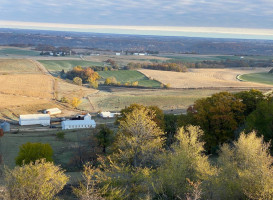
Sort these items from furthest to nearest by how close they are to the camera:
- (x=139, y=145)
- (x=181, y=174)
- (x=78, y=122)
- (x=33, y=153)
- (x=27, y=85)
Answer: (x=27, y=85) < (x=78, y=122) < (x=33, y=153) < (x=139, y=145) < (x=181, y=174)

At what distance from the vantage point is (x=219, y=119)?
32656 millimetres

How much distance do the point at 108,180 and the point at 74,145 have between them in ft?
68.2

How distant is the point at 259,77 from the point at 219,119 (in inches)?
3107

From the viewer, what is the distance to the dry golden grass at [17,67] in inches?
4003

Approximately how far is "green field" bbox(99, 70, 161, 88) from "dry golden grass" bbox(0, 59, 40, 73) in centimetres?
2249

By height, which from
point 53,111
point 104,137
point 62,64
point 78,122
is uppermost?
point 62,64

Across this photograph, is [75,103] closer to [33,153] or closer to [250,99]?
[250,99]

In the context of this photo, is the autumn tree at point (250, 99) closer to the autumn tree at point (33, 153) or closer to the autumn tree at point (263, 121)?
the autumn tree at point (263, 121)

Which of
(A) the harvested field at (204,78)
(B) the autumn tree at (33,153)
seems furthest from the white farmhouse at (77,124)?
(A) the harvested field at (204,78)

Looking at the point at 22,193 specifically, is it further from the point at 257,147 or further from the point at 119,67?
Result: the point at 119,67

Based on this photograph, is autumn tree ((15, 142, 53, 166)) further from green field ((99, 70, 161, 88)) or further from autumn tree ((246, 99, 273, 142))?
green field ((99, 70, 161, 88))

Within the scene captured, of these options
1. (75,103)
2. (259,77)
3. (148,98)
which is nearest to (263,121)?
(75,103)

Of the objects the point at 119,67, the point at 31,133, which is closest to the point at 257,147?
→ the point at 31,133

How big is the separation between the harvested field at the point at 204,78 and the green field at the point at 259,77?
3254mm
